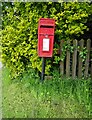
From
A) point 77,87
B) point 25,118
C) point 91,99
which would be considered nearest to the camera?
point 25,118

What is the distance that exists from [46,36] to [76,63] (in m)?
1.00

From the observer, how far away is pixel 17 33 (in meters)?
→ 5.99

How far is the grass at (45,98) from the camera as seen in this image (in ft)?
15.5

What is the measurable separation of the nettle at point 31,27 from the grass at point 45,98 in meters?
0.30

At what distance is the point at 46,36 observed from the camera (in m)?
5.48

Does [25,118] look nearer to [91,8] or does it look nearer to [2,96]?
[2,96]

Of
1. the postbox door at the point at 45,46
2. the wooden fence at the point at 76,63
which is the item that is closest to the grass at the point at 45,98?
the wooden fence at the point at 76,63

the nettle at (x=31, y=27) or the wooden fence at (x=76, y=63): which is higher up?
the nettle at (x=31, y=27)

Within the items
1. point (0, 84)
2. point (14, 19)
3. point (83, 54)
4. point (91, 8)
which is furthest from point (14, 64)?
point (91, 8)

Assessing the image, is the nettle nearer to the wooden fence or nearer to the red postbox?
the wooden fence

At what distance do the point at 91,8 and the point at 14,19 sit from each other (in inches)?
60.6

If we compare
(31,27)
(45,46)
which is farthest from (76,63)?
(31,27)

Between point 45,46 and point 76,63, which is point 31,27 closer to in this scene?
point 45,46

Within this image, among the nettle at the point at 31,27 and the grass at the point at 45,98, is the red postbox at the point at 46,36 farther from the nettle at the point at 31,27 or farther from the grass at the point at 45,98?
the grass at the point at 45,98
